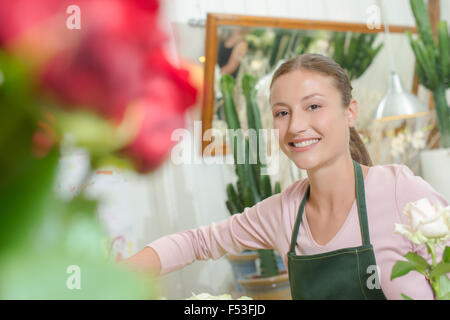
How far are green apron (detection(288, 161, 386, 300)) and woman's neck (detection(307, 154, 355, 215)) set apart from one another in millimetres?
21

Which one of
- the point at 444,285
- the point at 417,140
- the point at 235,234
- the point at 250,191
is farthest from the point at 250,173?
the point at 444,285

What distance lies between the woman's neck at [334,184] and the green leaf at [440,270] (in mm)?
373

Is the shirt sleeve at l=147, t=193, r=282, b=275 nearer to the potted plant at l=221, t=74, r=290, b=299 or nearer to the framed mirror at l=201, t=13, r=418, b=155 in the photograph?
the potted plant at l=221, t=74, r=290, b=299

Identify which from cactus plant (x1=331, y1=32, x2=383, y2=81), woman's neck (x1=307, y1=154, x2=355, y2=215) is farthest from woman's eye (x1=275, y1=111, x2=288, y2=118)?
cactus plant (x1=331, y1=32, x2=383, y2=81)

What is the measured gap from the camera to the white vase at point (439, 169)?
1.48 meters

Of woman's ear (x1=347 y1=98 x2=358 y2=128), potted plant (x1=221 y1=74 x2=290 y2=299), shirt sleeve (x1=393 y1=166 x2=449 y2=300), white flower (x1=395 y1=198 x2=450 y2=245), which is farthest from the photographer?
potted plant (x1=221 y1=74 x2=290 y2=299)

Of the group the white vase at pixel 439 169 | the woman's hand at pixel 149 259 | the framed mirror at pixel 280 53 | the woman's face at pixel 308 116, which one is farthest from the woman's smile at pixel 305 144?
the white vase at pixel 439 169

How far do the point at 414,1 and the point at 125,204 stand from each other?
3.72 ft

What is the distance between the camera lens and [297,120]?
739 millimetres

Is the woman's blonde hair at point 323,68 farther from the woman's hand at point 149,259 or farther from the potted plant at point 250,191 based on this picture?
the potted plant at point 250,191

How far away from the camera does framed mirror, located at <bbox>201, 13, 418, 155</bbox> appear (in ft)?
4.84

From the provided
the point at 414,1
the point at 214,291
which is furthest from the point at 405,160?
the point at 214,291

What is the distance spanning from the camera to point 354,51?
163 centimetres

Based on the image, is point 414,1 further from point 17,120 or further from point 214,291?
point 17,120
